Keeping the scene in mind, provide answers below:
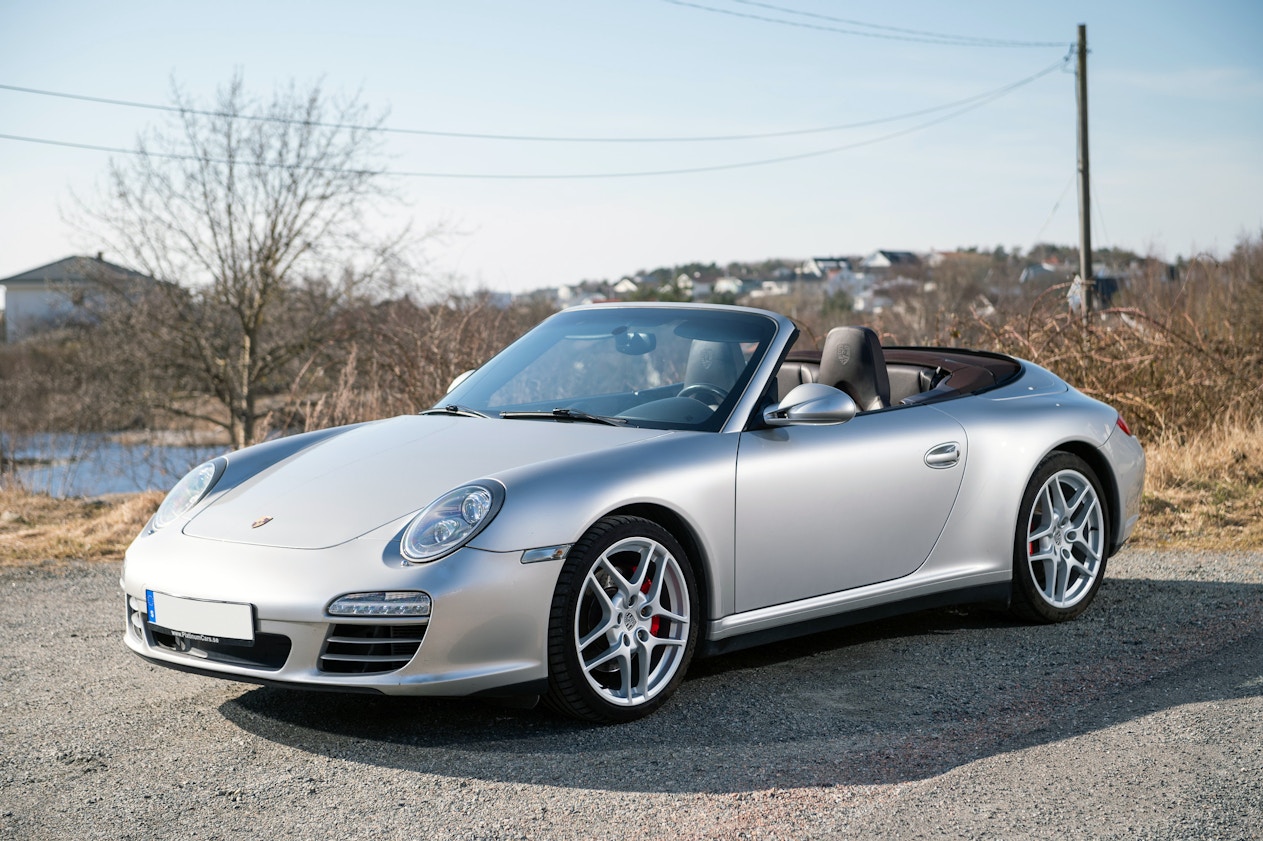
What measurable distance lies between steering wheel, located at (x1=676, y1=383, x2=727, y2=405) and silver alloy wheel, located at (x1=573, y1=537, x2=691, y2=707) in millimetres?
784

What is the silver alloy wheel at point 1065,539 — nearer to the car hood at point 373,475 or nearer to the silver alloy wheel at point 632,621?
the silver alloy wheel at point 632,621

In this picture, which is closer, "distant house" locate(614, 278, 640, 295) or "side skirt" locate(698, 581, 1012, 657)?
"side skirt" locate(698, 581, 1012, 657)

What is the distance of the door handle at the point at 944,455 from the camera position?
5078 millimetres

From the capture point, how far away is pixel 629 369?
5062 millimetres

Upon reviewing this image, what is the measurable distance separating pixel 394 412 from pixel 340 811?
27.7 feet

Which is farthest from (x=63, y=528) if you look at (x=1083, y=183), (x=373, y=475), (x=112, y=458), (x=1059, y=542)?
(x=1083, y=183)

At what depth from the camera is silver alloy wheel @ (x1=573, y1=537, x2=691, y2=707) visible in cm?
404

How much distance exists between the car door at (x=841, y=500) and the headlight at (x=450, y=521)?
99 centimetres

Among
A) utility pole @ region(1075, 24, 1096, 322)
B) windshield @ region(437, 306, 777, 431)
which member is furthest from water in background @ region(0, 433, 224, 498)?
utility pole @ region(1075, 24, 1096, 322)

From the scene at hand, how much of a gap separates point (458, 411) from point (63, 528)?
5033 mm

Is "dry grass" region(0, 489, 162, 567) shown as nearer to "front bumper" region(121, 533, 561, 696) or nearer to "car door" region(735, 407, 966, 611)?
"front bumper" region(121, 533, 561, 696)

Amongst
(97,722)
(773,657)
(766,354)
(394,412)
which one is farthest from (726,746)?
(394,412)

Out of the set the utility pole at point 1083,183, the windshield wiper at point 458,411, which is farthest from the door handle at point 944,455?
the utility pole at point 1083,183

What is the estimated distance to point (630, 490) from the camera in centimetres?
407
